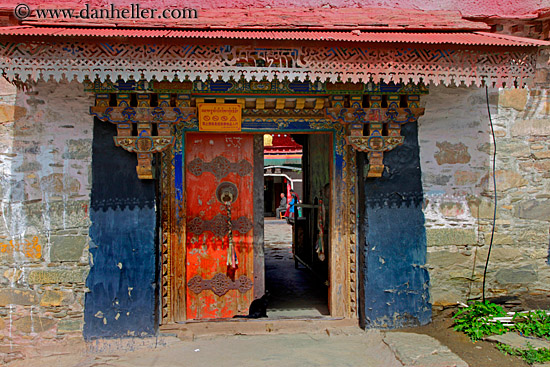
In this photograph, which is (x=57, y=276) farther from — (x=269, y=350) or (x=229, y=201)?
(x=269, y=350)

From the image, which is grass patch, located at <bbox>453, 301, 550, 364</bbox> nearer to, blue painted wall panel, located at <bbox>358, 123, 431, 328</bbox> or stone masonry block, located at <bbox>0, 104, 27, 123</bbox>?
blue painted wall panel, located at <bbox>358, 123, 431, 328</bbox>

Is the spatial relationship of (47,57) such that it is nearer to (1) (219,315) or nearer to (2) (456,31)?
(1) (219,315)

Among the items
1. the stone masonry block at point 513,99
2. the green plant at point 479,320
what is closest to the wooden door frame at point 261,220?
the green plant at point 479,320

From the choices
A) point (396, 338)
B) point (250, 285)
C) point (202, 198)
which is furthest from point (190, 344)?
point (396, 338)

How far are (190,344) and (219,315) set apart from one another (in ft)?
1.97

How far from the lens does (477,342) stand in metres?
4.10

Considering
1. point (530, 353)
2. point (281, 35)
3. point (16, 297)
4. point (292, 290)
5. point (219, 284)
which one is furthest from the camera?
point (292, 290)

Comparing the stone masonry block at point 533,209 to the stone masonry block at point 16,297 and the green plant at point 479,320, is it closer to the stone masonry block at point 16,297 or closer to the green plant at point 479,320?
the green plant at point 479,320

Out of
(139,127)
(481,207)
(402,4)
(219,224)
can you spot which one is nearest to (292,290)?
(219,224)

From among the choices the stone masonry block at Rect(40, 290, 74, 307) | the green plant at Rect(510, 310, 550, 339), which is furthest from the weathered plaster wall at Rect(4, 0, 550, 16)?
the green plant at Rect(510, 310, 550, 339)

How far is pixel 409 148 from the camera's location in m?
4.43

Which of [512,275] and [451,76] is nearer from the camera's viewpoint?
[451,76]

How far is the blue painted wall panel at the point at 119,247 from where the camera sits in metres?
4.16

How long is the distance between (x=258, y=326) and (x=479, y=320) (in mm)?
2334
